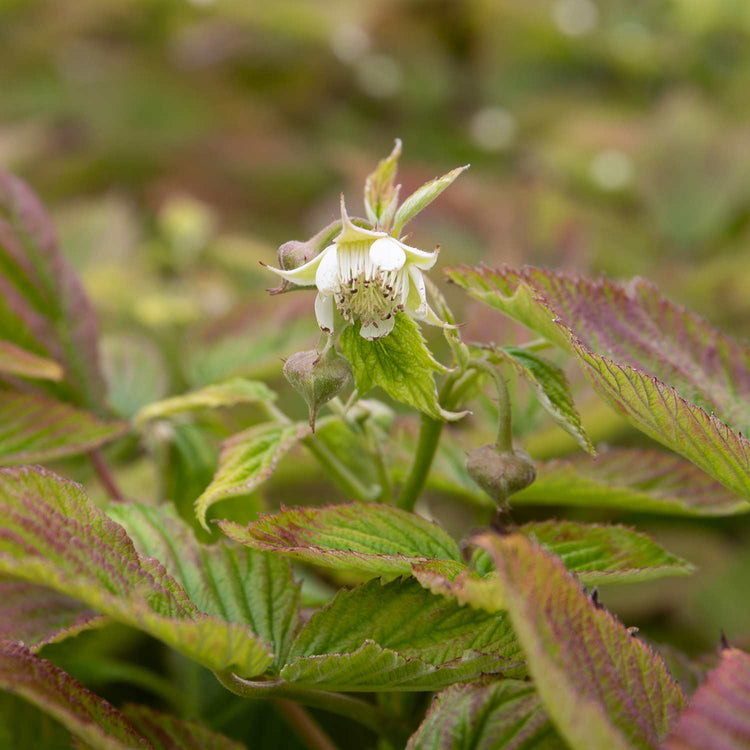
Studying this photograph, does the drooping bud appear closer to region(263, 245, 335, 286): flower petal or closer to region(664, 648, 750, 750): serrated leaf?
Result: region(263, 245, 335, 286): flower petal

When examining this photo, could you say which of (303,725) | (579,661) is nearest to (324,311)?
(579,661)

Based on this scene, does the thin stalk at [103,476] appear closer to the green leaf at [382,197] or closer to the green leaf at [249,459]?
the green leaf at [249,459]

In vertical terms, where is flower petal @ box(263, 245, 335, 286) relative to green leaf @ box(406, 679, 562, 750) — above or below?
above

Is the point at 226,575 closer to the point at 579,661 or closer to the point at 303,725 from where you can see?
the point at 303,725

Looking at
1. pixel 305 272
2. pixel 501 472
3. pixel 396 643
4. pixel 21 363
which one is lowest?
pixel 396 643

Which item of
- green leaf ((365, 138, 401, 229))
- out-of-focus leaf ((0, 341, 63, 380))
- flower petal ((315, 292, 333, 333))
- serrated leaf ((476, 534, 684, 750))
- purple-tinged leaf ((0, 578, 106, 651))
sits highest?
out-of-focus leaf ((0, 341, 63, 380))

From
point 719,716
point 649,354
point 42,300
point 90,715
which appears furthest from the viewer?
point 42,300

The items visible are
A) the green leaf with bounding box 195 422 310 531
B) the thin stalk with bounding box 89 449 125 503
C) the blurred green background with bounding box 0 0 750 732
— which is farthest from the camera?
the blurred green background with bounding box 0 0 750 732

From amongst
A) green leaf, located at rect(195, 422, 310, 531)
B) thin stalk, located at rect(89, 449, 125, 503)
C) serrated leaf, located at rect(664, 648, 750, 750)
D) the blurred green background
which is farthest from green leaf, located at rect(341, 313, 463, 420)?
the blurred green background

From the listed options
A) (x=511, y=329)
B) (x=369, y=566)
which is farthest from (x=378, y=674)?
(x=511, y=329)
